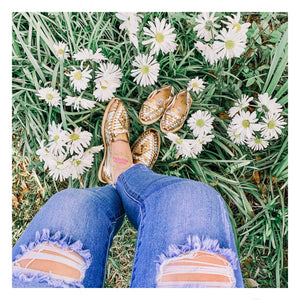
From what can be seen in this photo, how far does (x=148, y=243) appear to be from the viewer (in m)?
0.65

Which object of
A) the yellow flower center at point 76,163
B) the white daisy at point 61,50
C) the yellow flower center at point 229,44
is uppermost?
the yellow flower center at point 229,44

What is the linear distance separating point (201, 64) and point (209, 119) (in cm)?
24

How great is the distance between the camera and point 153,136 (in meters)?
1.09

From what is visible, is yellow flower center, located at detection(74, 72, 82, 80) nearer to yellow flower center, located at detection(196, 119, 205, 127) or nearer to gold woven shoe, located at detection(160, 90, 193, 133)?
gold woven shoe, located at detection(160, 90, 193, 133)

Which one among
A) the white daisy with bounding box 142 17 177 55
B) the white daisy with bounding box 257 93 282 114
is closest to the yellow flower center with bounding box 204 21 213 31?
the white daisy with bounding box 142 17 177 55

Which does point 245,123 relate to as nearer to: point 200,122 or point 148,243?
point 200,122

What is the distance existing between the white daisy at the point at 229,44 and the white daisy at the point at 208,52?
2cm

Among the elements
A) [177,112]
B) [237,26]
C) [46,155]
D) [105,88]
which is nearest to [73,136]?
[46,155]

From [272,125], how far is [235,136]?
0.15m

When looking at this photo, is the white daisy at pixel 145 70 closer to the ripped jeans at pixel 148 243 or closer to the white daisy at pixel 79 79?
the white daisy at pixel 79 79

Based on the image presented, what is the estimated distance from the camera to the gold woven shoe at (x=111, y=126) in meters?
1.05

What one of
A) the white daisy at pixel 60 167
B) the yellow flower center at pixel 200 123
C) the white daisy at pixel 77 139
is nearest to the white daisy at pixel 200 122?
the yellow flower center at pixel 200 123

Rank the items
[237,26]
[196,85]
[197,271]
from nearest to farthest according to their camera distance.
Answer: [197,271], [237,26], [196,85]
